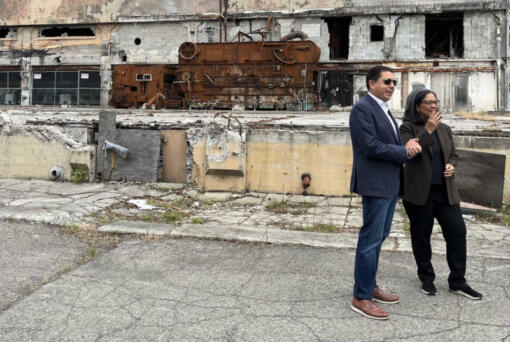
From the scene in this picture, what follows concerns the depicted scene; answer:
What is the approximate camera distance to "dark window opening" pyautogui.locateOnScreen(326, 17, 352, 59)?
22627 millimetres

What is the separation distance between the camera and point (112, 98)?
19844 millimetres

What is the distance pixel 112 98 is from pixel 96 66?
5609 millimetres

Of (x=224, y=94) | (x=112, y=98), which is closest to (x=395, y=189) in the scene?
(x=224, y=94)

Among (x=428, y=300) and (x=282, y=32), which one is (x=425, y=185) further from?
(x=282, y=32)

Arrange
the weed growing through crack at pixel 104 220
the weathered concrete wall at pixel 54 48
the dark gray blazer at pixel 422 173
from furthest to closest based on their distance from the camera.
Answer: the weathered concrete wall at pixel 54 48 → the weed growing through crack at pixel 104 220 → the dark gray blazer at pixel 422 173

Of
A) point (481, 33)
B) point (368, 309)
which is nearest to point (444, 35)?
point (481, 33)

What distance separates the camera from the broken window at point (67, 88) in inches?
950

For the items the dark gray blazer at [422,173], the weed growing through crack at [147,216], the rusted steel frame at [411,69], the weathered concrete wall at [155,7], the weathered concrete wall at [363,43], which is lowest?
the weed growing through crack at [147,216]

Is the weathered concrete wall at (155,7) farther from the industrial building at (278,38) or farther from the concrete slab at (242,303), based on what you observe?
the concrete slab at (242,303)

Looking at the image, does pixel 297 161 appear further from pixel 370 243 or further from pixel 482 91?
pixel 482 91

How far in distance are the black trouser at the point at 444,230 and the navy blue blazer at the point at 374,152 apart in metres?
0.48

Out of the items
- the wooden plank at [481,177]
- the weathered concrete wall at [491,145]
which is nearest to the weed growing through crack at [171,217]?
the wooden plank at [481,177]

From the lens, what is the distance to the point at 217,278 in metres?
3.50

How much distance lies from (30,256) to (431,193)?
3.33 metres
